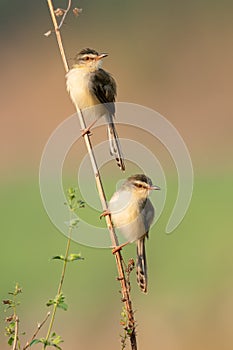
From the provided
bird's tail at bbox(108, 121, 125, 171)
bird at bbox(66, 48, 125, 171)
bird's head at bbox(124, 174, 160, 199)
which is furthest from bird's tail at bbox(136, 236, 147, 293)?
bird at bbox(66, 48, 125, 171)

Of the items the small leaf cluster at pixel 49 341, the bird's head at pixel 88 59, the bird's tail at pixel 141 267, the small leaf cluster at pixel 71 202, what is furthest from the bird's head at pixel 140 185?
the small leaf cluster at pixel 49 341

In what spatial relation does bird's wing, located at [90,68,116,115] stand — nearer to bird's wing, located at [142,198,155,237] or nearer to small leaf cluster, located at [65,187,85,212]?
bird's wing, located at [142,198,155,237]

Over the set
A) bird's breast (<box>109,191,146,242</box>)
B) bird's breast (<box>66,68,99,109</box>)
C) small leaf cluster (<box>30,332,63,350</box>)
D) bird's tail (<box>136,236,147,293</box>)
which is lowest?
small leaf cluster (<box>30,332,63,350</box>)

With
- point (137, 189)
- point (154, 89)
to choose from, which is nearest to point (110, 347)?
point (137, 189)

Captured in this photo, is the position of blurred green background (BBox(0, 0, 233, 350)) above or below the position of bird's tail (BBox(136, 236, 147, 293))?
above

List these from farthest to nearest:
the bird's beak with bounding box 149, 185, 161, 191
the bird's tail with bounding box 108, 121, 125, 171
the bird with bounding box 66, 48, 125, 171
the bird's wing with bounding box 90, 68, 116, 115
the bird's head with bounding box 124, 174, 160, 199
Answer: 1. the bird's wing with bounding box 90, 68, 116, 115
2. the bird with bounding box 66, 48, 125, 171
3. the bird's head with bounding box 124, 174, 160, 199
4. the bird's beak with bounding box 149, 185, 161, 191
5. the bird's tail with bounding box 108, 121, 125, 171

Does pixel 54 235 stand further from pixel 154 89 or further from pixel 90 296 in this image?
pixel 154 89

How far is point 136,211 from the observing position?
440 centimetres

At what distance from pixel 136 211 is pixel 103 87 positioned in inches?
41.2

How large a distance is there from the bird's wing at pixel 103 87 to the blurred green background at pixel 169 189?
285 cm

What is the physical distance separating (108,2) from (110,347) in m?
15.9

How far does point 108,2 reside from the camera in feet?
73.9

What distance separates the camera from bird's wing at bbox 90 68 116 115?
5125mm

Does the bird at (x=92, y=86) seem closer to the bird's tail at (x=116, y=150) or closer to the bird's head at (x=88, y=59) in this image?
the bird's head at (x=88, y=59)
